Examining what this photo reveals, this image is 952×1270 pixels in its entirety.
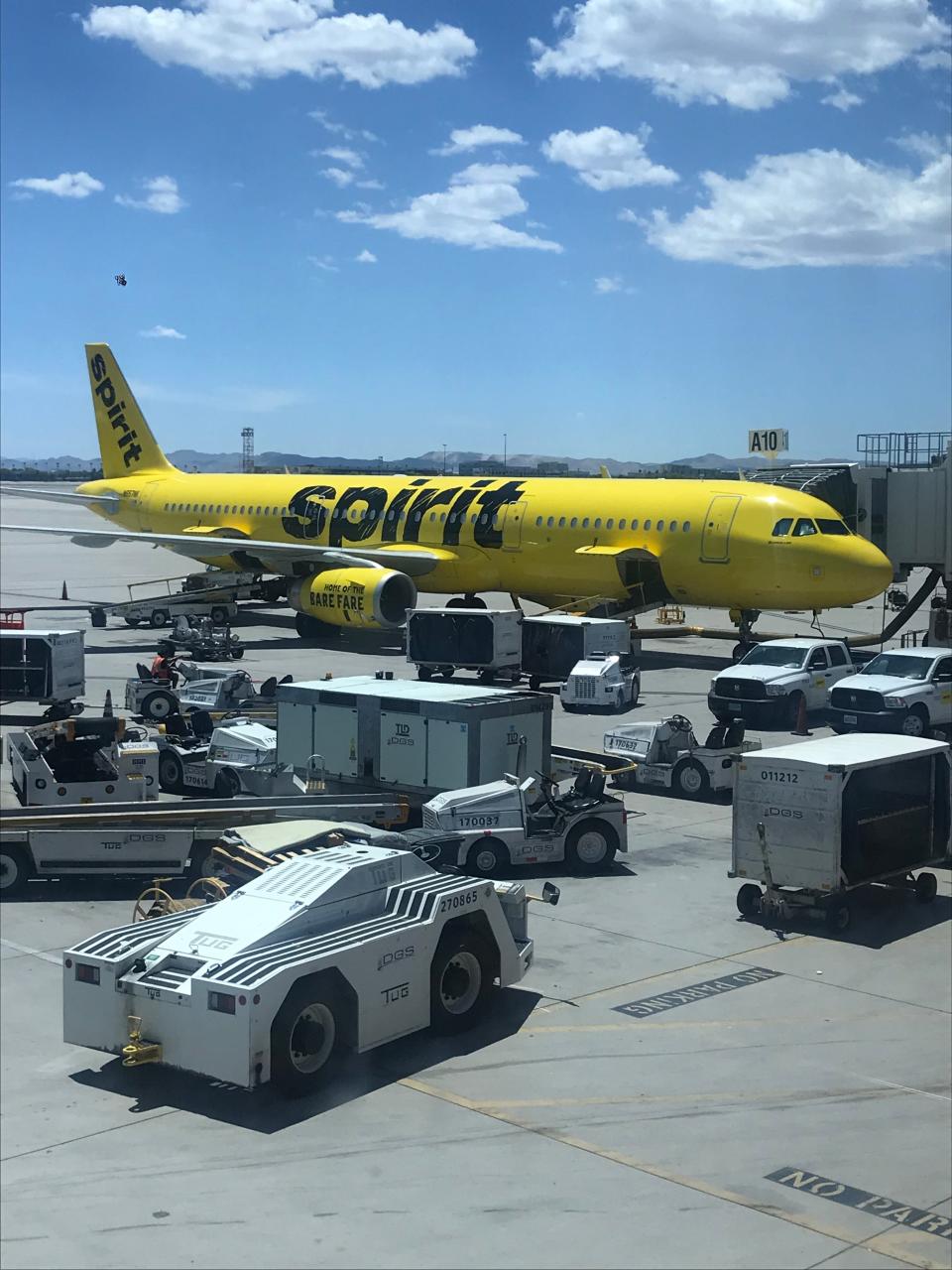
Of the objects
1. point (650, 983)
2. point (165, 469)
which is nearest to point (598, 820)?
point (650, 983)

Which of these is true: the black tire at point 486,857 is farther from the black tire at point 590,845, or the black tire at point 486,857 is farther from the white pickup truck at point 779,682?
the white pickup truck at point 779,682

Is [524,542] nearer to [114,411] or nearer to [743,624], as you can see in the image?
[743,624]

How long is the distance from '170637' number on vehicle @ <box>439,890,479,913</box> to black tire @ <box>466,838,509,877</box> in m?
5.11

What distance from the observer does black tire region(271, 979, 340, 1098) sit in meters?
12.6

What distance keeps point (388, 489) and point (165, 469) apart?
48.6 feet

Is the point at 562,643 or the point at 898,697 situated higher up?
the point at 562,643

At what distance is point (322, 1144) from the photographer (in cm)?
1198

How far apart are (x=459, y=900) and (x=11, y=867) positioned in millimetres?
7546

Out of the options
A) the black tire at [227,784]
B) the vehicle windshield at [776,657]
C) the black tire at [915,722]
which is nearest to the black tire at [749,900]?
the black tire at [227,784]

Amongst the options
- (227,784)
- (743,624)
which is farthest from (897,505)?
(227,784)

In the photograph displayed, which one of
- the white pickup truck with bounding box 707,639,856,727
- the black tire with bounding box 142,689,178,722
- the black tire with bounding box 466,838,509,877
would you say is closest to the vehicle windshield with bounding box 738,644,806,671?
the white pickup truck with bounding box 707,639,856,727

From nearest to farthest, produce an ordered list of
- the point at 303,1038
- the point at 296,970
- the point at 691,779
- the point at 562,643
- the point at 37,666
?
1. the point at 296,970
2. the point at 303,1038
3. the point at 691,779
4. the point at 37,666
5. the point at 562,643

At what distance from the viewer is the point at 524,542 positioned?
4350 cm

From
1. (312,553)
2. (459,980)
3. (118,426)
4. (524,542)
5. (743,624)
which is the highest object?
(118,426)
